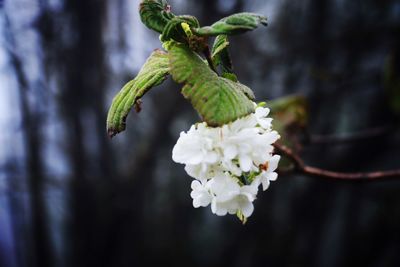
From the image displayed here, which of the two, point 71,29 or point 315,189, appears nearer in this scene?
point 71,29

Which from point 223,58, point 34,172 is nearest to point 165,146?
point 34,172

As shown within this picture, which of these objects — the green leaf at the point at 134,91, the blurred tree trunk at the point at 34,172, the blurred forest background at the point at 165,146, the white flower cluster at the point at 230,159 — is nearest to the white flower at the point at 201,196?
the white flower cluster at the point at 230,159

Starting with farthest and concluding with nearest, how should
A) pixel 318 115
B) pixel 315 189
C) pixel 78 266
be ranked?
pixel 78 266
pixel 315 189
pixel 318 115

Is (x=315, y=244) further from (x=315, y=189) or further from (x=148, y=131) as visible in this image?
(x=148, y=131)

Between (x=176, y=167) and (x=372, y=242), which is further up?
(x=176, y=167)

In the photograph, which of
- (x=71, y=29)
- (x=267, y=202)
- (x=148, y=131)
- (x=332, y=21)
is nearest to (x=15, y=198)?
(x=148, y=131)

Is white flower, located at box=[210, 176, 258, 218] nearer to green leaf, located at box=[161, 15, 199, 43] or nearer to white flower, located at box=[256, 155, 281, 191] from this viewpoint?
white flower, located at box=[256, 155, 281, 191]
